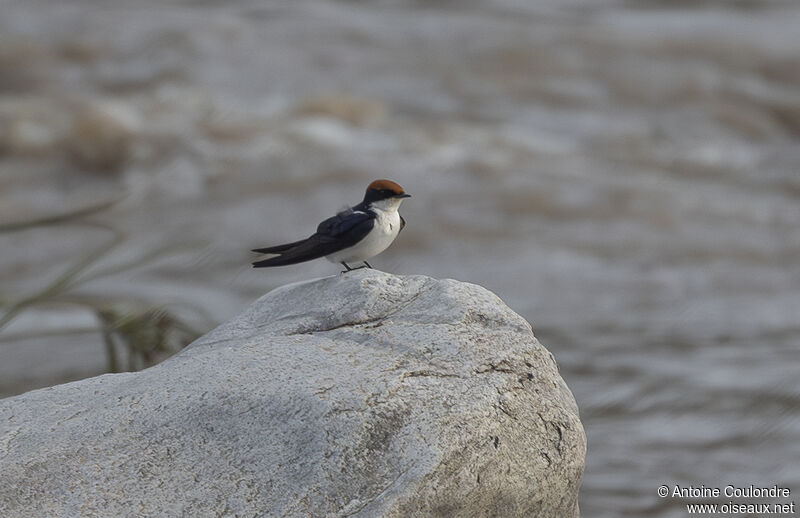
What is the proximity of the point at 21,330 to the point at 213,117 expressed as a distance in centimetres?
612

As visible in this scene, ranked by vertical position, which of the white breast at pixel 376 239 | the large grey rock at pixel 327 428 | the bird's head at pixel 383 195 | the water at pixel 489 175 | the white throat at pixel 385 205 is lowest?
the water at pixel 489 175

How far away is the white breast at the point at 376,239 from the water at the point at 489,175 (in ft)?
7.33

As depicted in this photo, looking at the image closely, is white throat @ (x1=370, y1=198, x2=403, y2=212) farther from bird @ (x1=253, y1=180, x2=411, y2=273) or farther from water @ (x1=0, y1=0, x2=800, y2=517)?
water @ (x1=0, y1=0, x2=800, y2=517)

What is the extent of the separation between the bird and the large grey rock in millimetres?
340

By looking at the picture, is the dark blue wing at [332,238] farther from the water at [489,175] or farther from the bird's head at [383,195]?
the water at [489,175]

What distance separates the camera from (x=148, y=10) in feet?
59.4

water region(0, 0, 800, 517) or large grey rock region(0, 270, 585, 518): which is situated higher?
large grey rock region(0, 270, 585, 518)

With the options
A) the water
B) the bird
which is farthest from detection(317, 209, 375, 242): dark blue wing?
the water

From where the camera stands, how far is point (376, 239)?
430 centimetres

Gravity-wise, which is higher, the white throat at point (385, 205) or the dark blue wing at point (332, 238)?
the white throat at point (385, 205)

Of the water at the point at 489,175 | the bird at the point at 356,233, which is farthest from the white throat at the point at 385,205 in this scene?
the water at the point at 489,175

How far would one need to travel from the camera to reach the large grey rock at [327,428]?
131 inches

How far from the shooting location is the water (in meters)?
8.55

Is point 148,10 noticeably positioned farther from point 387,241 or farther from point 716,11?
point 387,241
